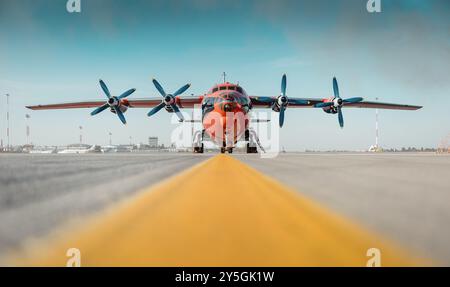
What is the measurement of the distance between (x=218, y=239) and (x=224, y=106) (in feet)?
76.2

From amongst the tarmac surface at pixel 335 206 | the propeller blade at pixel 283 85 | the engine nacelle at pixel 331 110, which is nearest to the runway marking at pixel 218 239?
the tarmac surface at pixel 335 206

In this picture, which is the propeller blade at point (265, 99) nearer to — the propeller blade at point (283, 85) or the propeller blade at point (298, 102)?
the propeller blade at point (283, 85)

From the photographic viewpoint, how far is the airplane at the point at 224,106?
25812 mm

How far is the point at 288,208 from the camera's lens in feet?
13.2

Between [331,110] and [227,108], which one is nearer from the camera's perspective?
[227,108]

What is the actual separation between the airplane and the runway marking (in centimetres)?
2173

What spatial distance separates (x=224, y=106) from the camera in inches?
1006

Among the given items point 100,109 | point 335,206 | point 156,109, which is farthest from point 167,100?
point 335,206

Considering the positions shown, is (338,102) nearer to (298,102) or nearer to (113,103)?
(298,102)

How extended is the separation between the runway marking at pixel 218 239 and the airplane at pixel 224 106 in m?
21.7

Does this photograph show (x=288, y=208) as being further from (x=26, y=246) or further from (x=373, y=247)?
(x=26, y=246)

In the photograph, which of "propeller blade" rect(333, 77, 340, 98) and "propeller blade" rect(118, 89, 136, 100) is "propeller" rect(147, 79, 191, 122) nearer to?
"propeller blade" rect(118, 89, 136, 100)
